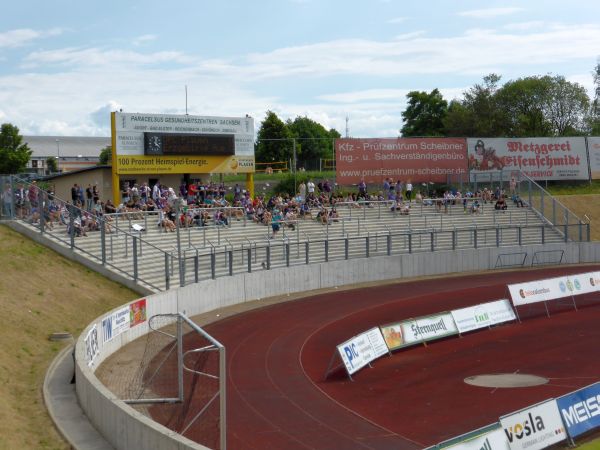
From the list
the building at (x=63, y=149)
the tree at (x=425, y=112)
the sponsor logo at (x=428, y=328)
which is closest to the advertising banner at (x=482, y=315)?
the sponsor logo at (x=428, y=328)

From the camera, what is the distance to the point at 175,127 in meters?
39.7

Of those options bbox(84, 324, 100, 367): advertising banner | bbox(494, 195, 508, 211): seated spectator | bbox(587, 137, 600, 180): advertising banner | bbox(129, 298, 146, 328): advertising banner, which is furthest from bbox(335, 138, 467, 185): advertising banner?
bbox(84, 324, 100, 367): advertising banner

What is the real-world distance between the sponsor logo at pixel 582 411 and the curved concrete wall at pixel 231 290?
722 cm

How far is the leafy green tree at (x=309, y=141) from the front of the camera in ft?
314

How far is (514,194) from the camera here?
49.3m

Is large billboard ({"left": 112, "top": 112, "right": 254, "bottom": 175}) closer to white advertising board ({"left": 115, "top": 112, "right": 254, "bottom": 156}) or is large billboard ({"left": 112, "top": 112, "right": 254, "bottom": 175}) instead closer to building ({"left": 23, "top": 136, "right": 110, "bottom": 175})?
white advertising board ({"left": 115, "top": 112, "right": 254, "bottom": 156})

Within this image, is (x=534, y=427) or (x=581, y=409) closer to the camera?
(x=534, y=427)

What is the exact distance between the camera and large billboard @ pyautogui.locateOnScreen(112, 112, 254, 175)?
38031 millimetres

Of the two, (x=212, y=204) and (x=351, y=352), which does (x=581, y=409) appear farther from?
(x=212, y=204)

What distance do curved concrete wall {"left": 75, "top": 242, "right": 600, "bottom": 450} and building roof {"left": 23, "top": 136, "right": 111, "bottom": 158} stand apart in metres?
92.2

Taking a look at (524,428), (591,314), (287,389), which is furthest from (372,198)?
(524,428)

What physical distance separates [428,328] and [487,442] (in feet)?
37.5

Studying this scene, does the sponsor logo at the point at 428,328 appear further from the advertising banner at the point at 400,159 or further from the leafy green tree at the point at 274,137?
the leafy green tree at the point at 274,137

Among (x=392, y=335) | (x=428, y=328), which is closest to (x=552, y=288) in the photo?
(x=428, y=328)
